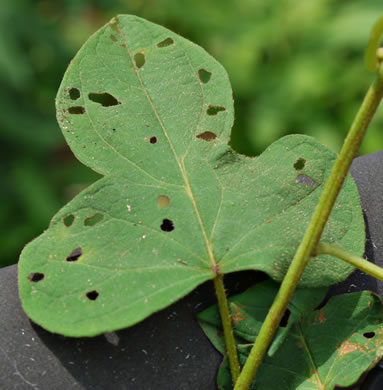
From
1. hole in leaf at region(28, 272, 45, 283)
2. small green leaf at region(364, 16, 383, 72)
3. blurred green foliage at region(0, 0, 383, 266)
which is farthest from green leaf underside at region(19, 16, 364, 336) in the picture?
blurred green foliage at region(0, 0, 383, 266)

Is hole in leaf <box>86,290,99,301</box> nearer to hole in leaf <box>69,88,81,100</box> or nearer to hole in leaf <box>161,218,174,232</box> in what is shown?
hole in leaf <box>161,218,174,232</box>

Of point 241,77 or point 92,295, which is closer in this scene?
point 92,295

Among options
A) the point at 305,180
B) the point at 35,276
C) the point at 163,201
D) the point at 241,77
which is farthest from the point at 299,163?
the point at 241,77

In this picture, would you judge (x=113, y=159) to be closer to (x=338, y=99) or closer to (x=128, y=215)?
(x=128, y=215)

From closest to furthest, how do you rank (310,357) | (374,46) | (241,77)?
(374,46) < (310,357) < (241,77)

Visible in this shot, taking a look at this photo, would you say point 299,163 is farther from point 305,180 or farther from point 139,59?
point 139,59

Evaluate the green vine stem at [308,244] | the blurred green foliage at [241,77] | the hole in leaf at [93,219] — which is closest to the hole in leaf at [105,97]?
the hole in leaf at [93,219]

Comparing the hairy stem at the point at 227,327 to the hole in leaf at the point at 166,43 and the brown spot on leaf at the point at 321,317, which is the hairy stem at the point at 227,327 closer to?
the brown spot on leaf at the point at 321,317

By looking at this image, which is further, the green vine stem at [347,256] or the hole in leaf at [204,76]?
the hole in leaf at [204,76]
